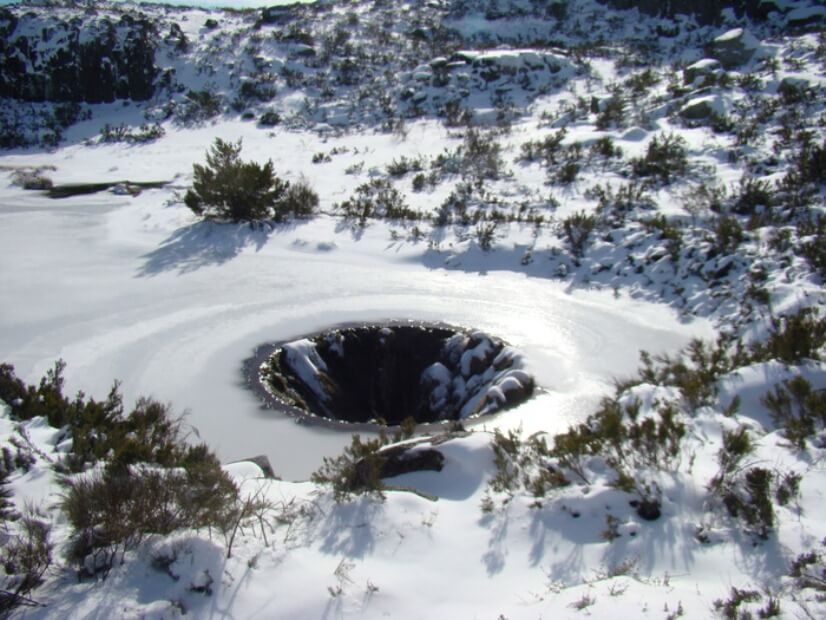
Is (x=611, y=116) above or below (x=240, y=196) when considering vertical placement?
above

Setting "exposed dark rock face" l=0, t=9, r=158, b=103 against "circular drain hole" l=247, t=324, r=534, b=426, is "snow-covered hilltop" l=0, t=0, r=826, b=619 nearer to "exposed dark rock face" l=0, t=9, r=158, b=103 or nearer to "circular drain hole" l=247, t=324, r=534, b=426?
"circular drain hole" l=247, t=324, r=534, b=426

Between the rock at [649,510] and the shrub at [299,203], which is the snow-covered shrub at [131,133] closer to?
the shrub at [299,203]

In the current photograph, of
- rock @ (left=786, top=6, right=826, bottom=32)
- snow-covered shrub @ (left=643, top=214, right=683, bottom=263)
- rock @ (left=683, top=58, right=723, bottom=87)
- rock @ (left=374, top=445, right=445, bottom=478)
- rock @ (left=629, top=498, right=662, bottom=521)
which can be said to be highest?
rock @ (left=786, top=6, right=826, bottom=32)

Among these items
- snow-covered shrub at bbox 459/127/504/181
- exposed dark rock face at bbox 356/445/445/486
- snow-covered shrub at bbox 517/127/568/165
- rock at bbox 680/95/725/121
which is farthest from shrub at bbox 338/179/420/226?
rock at bbox 680/95/725/121

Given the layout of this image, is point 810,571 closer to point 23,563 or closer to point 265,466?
point 265,466

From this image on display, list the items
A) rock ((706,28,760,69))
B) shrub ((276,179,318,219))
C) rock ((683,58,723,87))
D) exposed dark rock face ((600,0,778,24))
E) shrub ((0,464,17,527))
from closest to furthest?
shrub ((0,464,17,527))
shrub ((276,179,318,219))
rock ((683,58,723,87))
rock ((706,28,760,69))
exposed dark rock face ((600,0,778,24))

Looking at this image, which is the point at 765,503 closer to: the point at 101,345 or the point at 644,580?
the point at 644,580

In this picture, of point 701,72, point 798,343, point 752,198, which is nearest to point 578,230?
point 752,198
